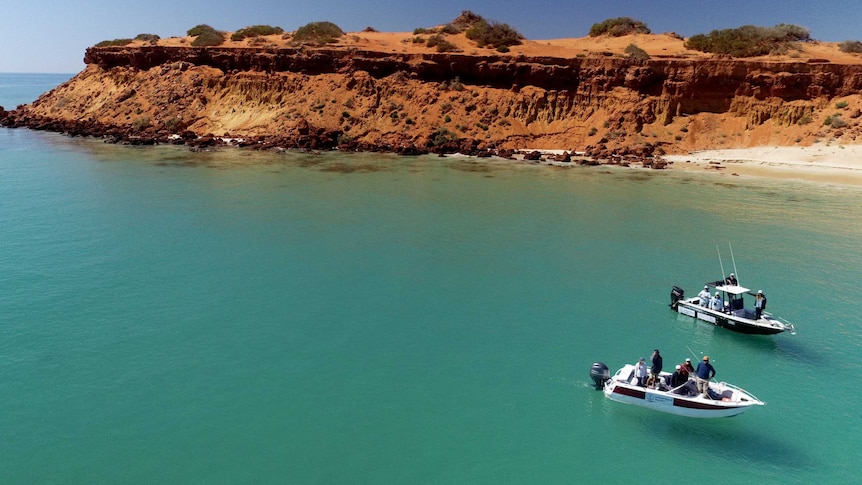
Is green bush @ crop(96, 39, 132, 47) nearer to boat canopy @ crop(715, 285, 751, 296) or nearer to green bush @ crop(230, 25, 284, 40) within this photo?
green bush @ crop(230, 25, 284, 40)

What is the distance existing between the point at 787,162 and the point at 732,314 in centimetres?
3875

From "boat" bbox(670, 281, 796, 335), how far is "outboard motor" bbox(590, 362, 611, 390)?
241 inches

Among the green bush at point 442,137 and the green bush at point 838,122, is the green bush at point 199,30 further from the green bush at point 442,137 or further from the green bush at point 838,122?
the green bush at point 838,122

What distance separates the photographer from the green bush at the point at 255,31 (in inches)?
2896

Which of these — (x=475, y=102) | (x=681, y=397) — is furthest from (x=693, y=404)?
(x=475, y=102)

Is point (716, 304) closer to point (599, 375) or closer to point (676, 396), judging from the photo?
point (676, 396)

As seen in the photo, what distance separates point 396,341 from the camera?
16.2 metres

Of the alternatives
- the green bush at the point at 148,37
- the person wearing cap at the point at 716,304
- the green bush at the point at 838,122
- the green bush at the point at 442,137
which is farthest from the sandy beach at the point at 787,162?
the green bush at the point at 148,37

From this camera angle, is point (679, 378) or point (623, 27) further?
point (623, 27)

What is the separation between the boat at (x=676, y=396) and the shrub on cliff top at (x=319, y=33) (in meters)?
64.1

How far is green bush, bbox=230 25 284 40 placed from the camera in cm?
7355

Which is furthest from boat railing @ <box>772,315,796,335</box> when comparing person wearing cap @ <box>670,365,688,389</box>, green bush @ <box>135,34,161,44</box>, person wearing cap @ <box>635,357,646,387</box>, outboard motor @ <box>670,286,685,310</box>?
green bush @ <box>135,34,161,44</box>

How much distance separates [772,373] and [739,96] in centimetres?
4857

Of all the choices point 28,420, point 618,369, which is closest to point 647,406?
point 618,369
